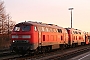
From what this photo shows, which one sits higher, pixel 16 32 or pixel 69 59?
pixel 16 32

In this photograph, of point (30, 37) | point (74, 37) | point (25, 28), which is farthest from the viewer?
point (74, 37)

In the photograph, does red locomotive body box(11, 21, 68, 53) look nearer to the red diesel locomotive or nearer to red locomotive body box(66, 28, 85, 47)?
the red diesel locomotive

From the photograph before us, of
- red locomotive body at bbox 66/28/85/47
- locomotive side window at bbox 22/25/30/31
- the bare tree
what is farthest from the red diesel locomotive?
the bare tree

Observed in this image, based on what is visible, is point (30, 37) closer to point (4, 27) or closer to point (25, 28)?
point (25, 28)

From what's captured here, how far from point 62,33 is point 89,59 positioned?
12.7m

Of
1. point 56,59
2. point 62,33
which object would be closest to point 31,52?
point 56,59

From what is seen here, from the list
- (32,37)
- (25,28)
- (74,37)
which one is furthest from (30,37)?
(74,37)

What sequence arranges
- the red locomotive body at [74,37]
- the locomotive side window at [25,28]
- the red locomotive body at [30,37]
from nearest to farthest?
the red locomotive body at [30,37], the locomotive side window at [25,28], the red locomotive body at [74,37]

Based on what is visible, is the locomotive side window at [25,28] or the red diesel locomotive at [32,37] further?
the locomotive side window at [25,28]

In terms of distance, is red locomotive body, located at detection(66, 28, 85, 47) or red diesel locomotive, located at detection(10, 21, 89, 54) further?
red locomotive body, located at detection(66, 28, 85, 47)

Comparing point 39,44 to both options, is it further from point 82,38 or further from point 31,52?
point 82,38

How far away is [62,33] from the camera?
105 ft

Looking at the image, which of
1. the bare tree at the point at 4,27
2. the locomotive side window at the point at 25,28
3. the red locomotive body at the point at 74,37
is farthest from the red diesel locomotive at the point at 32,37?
the bare tree at the point at 4,27

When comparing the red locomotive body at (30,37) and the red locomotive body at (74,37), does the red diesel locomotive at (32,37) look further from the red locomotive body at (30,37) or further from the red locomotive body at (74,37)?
the red locomotive body at (74,37)
